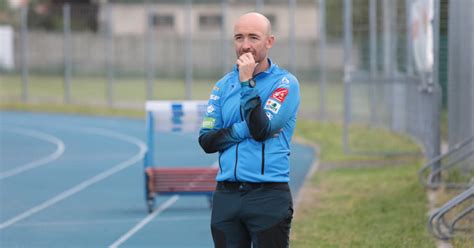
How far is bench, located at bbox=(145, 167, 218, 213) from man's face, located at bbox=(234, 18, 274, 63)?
7.55 meters

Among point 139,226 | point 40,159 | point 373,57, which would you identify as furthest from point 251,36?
point 373,57

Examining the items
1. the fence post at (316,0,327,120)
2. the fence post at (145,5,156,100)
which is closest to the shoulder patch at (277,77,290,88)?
the fence post at (316,0,327,120)

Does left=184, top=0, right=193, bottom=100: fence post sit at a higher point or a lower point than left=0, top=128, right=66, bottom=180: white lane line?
higher

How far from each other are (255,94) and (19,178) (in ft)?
40.3

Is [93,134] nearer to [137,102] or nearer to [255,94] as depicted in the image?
[137,102]

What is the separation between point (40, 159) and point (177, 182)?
7621mm

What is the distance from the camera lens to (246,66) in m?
5.52

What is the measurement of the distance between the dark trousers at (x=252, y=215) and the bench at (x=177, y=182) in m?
7.36

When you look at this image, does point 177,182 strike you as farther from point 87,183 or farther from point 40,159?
point 40,159

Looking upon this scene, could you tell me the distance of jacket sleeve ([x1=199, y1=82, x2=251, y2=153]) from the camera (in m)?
5.67

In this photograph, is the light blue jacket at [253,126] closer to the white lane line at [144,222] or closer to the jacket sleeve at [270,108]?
the jacket sleeve at [270,108]

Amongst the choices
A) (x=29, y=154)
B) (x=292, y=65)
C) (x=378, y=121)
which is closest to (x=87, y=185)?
(x=29, y=154)

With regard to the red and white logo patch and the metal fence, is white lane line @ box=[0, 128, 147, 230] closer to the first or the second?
the metal fence

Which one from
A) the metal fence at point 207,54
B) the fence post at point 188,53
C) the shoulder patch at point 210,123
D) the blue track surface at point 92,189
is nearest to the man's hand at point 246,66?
the shoulder patch at point 210,123
